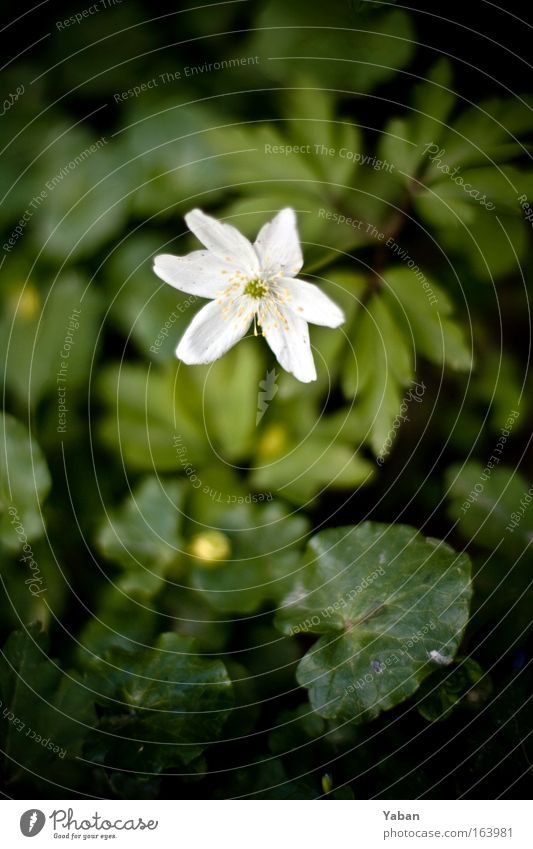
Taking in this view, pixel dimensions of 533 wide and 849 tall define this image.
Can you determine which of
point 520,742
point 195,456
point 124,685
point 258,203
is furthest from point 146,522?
point 520,742

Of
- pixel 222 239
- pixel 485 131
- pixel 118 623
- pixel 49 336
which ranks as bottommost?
pixel 118 623

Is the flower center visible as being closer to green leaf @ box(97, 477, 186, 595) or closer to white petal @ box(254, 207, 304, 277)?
white petal @ box(254, 207, 304, 277)

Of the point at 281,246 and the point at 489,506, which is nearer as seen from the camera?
the point at 281,246

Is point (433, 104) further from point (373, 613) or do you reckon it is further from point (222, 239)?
point (373, 613)

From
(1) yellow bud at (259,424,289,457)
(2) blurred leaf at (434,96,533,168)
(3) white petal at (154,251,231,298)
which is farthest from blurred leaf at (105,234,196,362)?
(2) blurred leaf at (434,96,533,168)

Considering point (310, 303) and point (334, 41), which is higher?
point (334, 41)

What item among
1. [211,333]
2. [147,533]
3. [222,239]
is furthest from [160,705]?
Result: [222,239]
